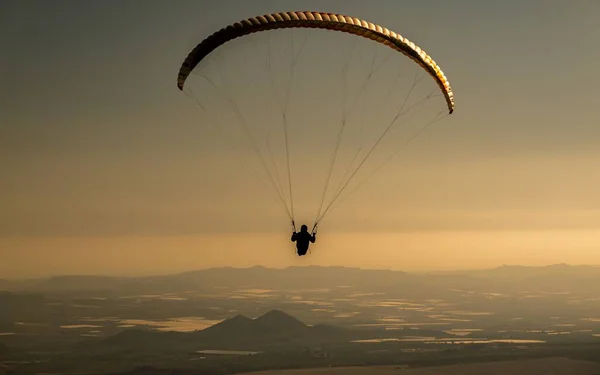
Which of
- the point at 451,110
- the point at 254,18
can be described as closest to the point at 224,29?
the point at 254,18

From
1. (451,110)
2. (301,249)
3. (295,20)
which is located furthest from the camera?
(451,110)

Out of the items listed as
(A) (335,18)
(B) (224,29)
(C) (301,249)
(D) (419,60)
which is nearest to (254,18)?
(B) (224,29)

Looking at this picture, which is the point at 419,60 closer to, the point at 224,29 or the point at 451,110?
the point at 451,110

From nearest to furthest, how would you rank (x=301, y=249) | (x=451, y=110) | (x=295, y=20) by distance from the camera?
(x=295, y=20) → (x=301, y=249) → (x=451, y=110)

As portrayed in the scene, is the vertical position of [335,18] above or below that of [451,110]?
above

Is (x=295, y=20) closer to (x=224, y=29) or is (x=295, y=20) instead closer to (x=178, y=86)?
(x=224, y=29)

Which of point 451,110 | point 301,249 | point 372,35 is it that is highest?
point 372,35

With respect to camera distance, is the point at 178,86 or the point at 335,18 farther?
the point at 178,86
